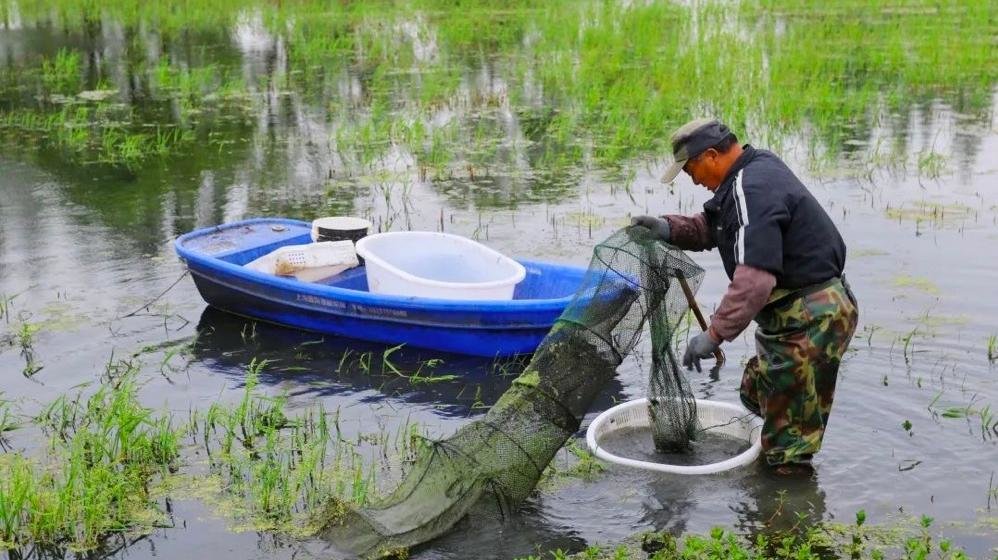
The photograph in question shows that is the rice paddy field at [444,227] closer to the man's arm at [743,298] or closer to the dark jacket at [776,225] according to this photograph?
the man's arm at [743,298]

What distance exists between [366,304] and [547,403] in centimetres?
220

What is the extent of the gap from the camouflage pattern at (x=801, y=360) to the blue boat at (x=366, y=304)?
5.46 ft

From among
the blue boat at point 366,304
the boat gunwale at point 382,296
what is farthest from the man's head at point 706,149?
the blue boat at point 366,304

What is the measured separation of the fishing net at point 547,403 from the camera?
4.86m

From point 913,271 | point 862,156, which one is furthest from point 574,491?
point 862,156

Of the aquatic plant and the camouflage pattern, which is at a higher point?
the aquatic plant

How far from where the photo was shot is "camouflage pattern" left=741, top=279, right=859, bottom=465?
15.9 feet

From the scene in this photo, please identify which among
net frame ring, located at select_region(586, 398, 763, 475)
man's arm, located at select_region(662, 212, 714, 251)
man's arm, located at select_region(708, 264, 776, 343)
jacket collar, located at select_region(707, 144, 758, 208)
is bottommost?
net frame ring, located at select_region(586, 398, 763, 475)

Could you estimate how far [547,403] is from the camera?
506 cm

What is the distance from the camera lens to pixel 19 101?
1507 centimetres

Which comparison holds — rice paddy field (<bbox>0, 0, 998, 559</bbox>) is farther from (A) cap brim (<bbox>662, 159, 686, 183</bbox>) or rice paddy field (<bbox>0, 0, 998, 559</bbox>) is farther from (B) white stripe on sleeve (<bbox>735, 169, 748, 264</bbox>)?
(A) cap brim (<bbox>662, 159, 686, 183</bbox>)

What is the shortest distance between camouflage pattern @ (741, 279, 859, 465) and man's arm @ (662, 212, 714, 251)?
1.56ft

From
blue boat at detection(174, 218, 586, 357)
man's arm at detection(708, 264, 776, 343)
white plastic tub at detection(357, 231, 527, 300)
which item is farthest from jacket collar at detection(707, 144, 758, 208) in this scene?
white plastic tub at detection(357, 231, 527, 300)

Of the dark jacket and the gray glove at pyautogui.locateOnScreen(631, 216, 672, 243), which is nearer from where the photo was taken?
the dark jacket
